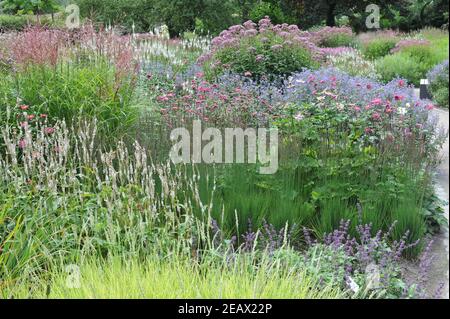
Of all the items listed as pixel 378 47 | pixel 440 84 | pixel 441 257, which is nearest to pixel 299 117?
pixel 441 257

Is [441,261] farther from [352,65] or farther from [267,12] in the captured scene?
[267,12]

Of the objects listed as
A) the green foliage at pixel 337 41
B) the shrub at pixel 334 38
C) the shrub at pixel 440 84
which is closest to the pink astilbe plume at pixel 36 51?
the shrub at pixel 440 84

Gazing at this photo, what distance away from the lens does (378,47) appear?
17469 mm

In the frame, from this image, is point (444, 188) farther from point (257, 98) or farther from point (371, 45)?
point (371, 45)

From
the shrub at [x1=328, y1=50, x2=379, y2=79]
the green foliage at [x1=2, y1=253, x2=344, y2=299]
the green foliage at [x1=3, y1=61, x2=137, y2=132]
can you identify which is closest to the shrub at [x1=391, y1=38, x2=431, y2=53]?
the shrub at [x1=328, y1=50, x2=379, y2=79]

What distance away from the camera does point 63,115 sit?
197 inches

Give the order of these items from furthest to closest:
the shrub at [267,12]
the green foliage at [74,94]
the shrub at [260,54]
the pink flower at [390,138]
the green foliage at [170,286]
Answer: the shrub at [267,12]
the shrub at [260,54]
the green foliage at [74,94]
the pink flower at [390,138]
the green foliage at [170,286]

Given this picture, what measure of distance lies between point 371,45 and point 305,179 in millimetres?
14377

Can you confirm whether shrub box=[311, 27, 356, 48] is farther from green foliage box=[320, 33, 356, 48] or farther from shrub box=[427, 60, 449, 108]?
shrub box=[427, 60, 449, 108]

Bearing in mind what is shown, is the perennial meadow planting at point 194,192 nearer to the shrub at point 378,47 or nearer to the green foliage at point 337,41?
the shrub at point 378,47

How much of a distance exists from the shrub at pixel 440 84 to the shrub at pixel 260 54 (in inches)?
84.6

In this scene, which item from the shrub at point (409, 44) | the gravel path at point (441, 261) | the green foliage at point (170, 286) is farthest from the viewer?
the shrub at point (409, 44)

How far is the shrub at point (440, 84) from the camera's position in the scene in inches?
377
